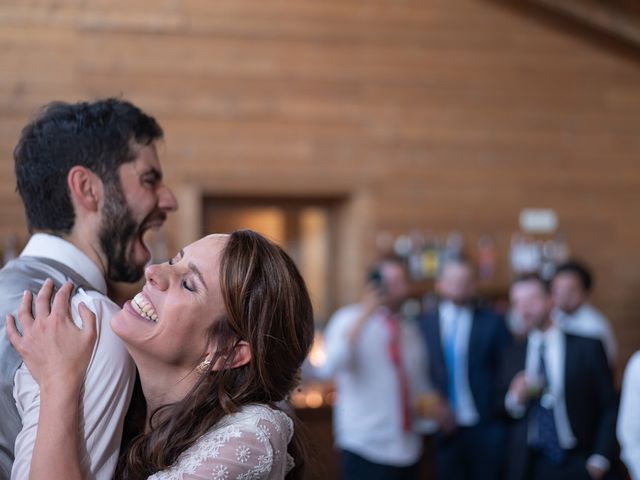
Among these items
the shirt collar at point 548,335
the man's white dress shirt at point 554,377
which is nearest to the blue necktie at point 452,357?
the man's white dress shirt at point 554,377

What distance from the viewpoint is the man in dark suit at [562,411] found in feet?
13.3

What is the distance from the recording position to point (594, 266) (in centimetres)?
735

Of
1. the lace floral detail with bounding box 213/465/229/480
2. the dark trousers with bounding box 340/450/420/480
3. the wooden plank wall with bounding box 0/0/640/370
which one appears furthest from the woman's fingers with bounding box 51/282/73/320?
the wooden plank wall with bounding box 0/0/640/370

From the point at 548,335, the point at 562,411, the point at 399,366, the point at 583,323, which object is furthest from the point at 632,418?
the point at 583,323

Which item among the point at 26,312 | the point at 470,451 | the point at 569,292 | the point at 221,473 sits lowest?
the point at 470,451

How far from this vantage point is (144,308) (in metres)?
1.61

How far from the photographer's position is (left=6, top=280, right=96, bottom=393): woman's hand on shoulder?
4.98 feet

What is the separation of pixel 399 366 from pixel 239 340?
324cm

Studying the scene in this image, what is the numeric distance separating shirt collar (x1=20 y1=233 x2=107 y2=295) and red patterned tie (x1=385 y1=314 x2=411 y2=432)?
122 inches

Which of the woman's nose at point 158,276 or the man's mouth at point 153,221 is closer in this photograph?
the woman's nose at point 158,276

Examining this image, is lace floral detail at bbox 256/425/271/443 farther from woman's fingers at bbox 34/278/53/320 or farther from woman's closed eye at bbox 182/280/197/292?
woman's fingers at bbox 34/278/53/320

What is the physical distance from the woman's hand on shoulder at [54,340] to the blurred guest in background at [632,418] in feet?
7.18

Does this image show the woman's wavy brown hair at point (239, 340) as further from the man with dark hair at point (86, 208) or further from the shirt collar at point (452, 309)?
the shirt collar at point (452, 309)

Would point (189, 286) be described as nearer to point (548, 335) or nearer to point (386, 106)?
point (548, 335)
